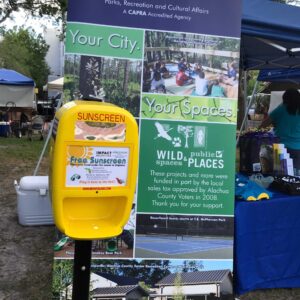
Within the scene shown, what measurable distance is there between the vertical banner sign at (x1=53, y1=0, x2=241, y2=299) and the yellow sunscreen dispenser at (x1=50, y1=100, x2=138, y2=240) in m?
0.95

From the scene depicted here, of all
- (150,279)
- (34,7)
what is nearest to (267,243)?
(150,279)

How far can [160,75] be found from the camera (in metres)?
2.93

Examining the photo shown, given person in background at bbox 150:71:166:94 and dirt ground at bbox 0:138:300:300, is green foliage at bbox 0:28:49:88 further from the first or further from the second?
person in background at bbox 150:71:166:94

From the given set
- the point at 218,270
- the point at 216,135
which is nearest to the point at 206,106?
the point at 216,135

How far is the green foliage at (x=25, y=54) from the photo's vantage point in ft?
107

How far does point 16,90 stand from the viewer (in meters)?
16.2

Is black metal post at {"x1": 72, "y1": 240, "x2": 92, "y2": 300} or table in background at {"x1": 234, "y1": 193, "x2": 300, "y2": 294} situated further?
table in background at {"x1": 234, "y1": 193, "x2": 300, "y2": 294}

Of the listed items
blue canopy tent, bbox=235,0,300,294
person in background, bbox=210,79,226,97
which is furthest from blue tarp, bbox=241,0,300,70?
person in background, bbox=210,79,226,97

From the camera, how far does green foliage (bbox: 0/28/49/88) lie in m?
32.7

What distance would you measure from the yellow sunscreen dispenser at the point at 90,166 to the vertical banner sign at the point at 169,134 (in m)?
0.95

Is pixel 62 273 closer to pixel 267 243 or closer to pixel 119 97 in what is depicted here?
pixel 119 97

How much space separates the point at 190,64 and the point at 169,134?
48cm

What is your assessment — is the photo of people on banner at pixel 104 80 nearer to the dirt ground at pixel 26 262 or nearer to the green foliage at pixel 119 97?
the green foliage at pixel 119 97

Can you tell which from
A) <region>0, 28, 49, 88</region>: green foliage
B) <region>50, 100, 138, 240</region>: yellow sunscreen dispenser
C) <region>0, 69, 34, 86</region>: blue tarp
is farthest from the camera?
<region>0, 28, 49, 88</region>: green foliage
